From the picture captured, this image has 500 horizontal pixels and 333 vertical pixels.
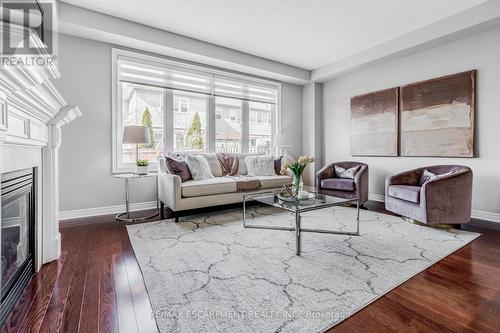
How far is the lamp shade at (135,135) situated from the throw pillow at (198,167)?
0.66 meters

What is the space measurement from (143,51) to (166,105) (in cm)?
85

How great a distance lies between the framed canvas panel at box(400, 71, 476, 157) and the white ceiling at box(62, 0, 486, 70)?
0.87m

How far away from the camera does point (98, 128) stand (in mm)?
3516

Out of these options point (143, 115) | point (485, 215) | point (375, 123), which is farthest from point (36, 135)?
point (485, 215)

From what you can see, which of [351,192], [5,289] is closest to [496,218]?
[351,192]

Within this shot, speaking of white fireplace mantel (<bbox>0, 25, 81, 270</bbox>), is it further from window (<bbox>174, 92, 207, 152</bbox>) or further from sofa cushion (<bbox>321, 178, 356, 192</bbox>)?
sofa cushion (<bbox>321, 178, 356, 192</bbox>)

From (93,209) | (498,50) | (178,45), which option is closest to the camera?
(498,50)

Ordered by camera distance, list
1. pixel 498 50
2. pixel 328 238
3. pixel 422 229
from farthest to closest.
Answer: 1. pixel 498 50
2. pixel 422 229
3. pixel 328 238

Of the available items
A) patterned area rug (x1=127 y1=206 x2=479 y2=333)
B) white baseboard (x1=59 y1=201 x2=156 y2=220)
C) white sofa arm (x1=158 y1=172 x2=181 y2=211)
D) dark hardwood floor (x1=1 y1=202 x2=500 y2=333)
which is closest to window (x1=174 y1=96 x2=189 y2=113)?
white sofa arm (x1=158 y1=172 x2=181 y2=211)

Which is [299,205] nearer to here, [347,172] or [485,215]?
[347,172]

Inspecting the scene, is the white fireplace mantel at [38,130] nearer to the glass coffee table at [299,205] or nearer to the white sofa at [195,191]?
the white sofa at [195,191]

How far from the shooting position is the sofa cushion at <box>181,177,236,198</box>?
3.19 meters

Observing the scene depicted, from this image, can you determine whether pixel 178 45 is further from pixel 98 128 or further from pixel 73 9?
pixel 98 128

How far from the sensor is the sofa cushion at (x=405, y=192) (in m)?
2.97
